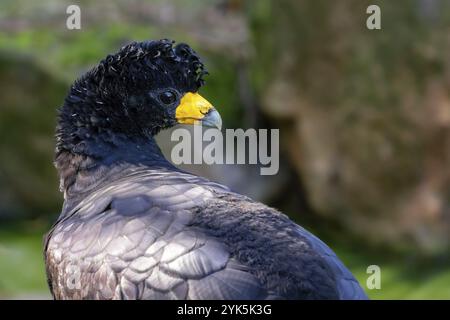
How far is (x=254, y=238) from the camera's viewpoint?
3342 millimetres

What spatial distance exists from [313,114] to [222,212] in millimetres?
5199

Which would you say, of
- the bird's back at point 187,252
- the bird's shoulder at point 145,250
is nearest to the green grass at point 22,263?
the bird's shoulder at point 145,250

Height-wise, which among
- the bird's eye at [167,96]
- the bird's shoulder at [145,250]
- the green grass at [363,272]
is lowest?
the green grass at [363,272]

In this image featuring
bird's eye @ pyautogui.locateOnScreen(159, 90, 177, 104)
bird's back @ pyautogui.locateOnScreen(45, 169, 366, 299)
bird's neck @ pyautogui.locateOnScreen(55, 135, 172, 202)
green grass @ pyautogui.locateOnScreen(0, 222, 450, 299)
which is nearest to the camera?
bird's back @ pyautogui.locateOnScreen(45, 169, 366, 299)

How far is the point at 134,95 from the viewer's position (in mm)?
4258

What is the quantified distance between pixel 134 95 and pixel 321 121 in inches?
177

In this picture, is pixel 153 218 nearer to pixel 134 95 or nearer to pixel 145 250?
pixel 145 250

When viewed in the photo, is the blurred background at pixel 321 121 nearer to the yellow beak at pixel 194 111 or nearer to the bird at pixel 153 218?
the yellow beak at pixel 194 111

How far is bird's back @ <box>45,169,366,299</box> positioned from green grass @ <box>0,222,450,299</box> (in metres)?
4.02

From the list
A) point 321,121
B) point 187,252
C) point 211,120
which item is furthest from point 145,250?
point 321,121

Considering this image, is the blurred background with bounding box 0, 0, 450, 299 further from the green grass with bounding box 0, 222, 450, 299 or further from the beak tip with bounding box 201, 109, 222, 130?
the beak tip with bounding box 201, 109, 222, 130

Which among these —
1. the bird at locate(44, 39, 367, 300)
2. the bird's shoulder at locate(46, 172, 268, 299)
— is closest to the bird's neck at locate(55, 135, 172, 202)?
the bird at locate(44, 39, 367, 300)

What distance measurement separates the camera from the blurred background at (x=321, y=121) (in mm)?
7887

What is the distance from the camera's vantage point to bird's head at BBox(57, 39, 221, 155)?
4.22 metres
